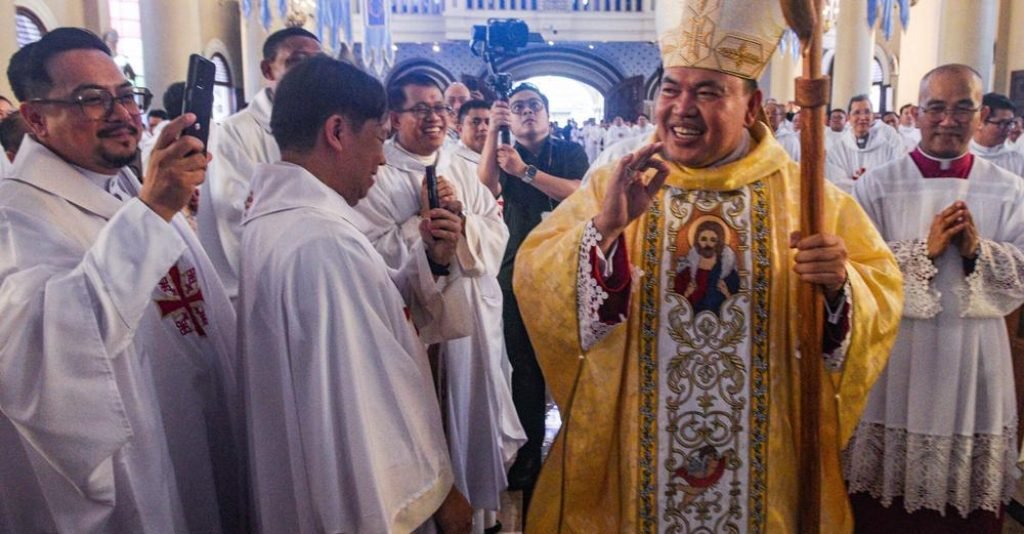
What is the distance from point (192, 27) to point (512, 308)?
757 cm

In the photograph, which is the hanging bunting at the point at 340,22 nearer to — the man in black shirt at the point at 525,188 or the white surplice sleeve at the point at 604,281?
the man in black shirt at the point at 525,188

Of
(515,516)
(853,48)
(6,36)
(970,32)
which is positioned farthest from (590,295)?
(853,48)

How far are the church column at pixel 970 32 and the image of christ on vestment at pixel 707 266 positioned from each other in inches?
344

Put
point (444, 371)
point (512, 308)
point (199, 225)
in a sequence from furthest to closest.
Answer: point (512, 308) → point (199, 225) → point (444, 371)

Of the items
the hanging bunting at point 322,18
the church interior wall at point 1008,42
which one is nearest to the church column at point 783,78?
the church interior wall at point 1008,42

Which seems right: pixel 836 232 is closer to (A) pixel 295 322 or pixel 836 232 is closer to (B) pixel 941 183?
(B) pixel 941 183

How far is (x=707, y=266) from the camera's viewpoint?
2186mm

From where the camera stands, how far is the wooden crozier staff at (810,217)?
182cm

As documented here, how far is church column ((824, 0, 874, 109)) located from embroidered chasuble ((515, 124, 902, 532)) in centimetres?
1073

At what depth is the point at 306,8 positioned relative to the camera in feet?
46.8

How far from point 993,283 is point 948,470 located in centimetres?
76

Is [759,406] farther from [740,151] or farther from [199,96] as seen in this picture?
[199,96]

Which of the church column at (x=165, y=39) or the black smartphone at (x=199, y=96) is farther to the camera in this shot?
the church column at (x=165, y=39)

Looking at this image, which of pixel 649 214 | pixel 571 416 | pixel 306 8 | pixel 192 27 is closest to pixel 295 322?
pixel 571 416
